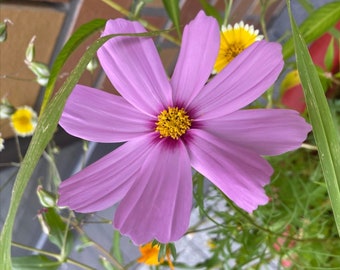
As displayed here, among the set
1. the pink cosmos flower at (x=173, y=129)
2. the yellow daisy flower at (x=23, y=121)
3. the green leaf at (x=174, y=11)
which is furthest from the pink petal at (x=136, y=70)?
the yellow daisy flower at (x=23, y=121)

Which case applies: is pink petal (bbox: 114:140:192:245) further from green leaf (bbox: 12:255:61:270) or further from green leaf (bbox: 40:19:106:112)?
green leaf (bbox: 12:255:61:270)

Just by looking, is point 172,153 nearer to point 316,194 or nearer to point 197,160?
point 197,160

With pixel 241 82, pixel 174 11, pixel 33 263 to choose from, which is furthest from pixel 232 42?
pixel 33 263

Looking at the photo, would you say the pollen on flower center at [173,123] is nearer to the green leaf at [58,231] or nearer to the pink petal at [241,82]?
the pink petal at [241,82]

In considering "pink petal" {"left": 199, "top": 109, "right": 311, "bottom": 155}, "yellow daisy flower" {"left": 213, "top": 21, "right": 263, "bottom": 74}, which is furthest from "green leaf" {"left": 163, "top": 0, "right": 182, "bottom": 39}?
"pink petal" {"left": 199, "top": 109, "right": 311, "bottom": 155}

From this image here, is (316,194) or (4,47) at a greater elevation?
(4,47)

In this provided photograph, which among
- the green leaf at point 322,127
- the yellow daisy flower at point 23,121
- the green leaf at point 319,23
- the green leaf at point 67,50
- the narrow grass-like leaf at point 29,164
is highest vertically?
the green leaf at point 319,23

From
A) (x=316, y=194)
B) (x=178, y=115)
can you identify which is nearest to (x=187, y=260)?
(x=316, y=194)
